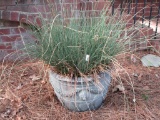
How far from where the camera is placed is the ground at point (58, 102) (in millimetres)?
1990

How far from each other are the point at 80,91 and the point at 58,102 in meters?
0.36

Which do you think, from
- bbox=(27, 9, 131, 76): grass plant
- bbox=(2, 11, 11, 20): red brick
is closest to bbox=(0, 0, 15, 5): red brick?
bbox=(2, 11, 11, 20): red brick

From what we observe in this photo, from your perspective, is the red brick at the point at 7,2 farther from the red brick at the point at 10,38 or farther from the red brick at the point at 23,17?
the red brick at the point at 10,38

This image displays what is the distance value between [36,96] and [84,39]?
74 cm

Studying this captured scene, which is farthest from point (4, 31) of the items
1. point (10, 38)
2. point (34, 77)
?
point (34, 77)

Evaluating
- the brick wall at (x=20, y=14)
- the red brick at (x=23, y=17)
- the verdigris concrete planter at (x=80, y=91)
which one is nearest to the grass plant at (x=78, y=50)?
the verdigris concrete planter at (x=80, y=91)

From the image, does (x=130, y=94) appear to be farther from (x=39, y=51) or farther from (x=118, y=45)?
(x=39, y=51)

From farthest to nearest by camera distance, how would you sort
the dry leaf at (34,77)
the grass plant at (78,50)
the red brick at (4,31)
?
the red brick at (4,31), the dry leaf at (34,77), the grass plant at (78,50)

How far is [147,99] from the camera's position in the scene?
7.31 feet

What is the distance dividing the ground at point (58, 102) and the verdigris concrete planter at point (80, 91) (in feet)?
0.24

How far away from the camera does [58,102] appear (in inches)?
84.6

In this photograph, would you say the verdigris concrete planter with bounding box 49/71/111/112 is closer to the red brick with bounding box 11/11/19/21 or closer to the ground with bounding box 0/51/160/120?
the ground with bounding box 0/51/160/120

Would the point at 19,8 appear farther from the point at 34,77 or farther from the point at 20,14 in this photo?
the point at 34,77

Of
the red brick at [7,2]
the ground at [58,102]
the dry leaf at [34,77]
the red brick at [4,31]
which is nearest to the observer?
the ground at [58,102]
